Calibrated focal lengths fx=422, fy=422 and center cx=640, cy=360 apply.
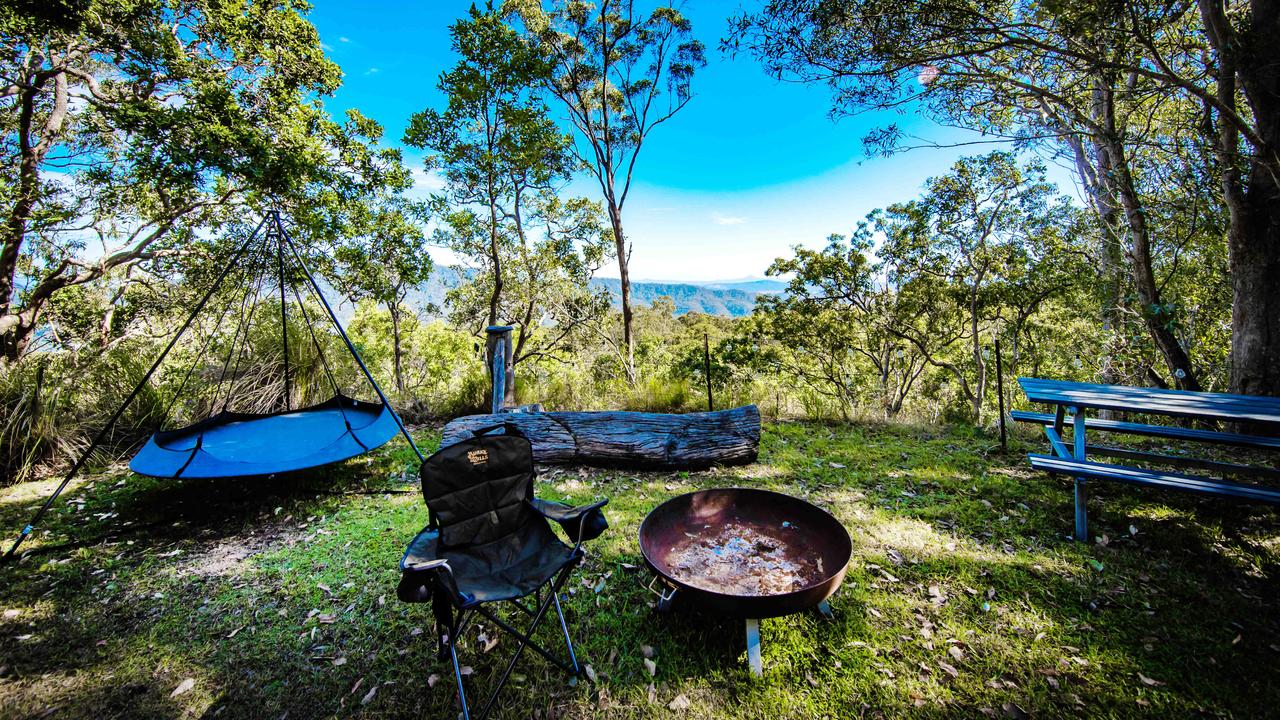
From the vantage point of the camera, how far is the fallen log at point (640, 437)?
4320mm

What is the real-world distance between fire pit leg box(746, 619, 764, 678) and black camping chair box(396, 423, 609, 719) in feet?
2.53

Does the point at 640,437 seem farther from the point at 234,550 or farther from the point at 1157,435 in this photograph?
the point at 1157,435

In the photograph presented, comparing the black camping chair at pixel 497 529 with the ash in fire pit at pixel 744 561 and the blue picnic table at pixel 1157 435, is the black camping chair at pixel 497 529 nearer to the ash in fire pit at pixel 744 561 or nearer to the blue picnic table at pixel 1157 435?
the ash in fire pit at pixel 744 561

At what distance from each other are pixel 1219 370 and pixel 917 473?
645 centimetres

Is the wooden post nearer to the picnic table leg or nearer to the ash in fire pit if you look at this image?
the ash in fire pit

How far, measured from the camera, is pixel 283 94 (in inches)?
244

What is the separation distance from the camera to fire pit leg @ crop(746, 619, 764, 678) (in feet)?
6.11

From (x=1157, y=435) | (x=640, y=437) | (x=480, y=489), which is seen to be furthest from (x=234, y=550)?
(x=1157, y=435)

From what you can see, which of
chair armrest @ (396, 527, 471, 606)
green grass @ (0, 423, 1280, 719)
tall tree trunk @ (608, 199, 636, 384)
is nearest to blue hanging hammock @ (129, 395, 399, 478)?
green grass @ (0, 423, 1280, 719)

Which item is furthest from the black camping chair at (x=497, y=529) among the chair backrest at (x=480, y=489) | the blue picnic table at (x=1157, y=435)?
the blue picnic table at (x=1157, y=435)

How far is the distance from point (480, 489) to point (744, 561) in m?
1.47

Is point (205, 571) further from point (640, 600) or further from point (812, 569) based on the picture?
point (812, 569)

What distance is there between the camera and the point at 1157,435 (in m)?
2.96

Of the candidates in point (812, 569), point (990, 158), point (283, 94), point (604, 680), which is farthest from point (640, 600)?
point (990, 158)
